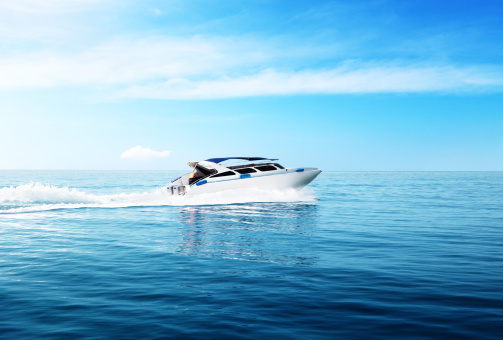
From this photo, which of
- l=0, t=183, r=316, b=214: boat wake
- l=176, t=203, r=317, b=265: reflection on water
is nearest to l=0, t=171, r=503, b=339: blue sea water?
l=176, t=203, r=317, b=265: reflection on water

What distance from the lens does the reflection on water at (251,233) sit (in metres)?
10.8

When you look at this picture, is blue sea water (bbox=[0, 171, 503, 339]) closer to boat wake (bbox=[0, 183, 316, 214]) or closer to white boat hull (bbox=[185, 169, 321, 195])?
boat wake (bbox=[0, 183, 316, 214])

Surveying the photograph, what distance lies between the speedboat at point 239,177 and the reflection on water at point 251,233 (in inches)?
130

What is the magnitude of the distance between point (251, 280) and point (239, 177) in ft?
61.9

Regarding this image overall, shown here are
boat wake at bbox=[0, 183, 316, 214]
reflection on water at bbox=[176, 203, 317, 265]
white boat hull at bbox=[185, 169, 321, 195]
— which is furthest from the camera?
white boat hull at bbox=[185, 169, 321, 195]

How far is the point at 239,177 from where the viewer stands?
2686 centimetres

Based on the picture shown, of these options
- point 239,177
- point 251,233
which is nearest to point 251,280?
point 251,233

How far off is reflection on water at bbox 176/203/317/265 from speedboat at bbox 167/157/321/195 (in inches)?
130

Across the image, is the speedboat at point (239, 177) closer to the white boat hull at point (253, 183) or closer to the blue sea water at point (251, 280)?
the white boat hull at point (253, 183)

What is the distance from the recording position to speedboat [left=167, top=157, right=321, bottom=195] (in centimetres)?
2691

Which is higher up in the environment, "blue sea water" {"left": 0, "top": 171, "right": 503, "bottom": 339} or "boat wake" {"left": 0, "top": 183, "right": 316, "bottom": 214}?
"boat wake" {"left": 0, "top": 183, "right": 316, "bottom": 214}

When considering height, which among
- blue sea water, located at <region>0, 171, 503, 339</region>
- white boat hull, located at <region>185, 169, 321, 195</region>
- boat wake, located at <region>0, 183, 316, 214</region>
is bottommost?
blue sea water, located at <region>0, 171, 503, 339</region>

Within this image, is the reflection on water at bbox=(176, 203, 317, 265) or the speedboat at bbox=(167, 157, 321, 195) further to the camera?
the speedboat at bbox=(167, 157, 321, 195)

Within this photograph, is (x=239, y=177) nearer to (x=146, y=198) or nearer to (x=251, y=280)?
(x=146, y=198)
